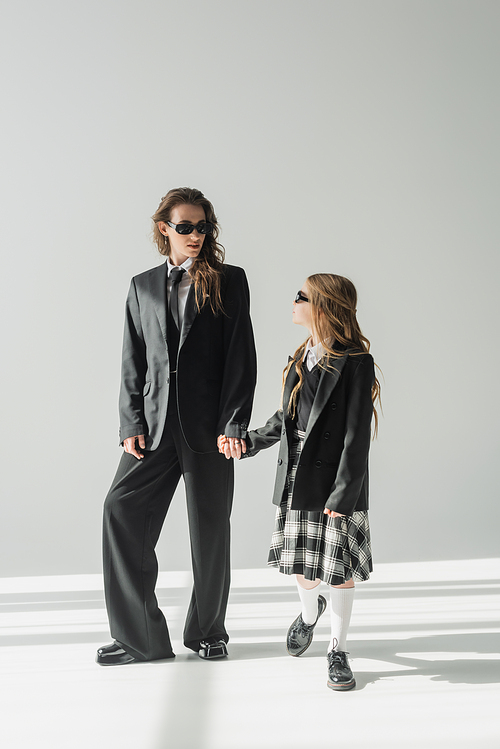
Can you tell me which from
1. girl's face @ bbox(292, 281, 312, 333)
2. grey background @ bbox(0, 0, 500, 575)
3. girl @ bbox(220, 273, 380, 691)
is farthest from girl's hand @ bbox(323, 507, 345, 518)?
grey background @ bbox(0, 0, 500, 575)

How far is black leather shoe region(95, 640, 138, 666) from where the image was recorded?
2.45 metres

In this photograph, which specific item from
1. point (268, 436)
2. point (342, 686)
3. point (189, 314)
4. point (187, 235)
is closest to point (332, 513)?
point (268, 436)

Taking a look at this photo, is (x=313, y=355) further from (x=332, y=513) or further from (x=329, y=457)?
(x=332, y=513)

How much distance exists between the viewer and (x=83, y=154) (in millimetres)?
4004

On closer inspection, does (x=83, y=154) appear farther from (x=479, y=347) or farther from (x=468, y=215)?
(x=479, y=347)

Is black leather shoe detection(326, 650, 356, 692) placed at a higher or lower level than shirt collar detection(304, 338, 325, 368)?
lower

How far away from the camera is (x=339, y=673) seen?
2201mm

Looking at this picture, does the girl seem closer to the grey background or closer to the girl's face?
the girl's face

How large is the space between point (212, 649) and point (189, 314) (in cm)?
118

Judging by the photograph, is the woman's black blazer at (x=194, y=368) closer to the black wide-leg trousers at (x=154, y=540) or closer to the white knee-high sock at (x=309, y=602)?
the black wide-leg trousers at (x=154, y=540)

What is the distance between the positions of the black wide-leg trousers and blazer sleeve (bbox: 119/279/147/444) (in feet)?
0.34

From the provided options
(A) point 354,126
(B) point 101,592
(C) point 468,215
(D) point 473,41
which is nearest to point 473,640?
(B) point 101,592

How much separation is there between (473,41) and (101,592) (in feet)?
12.5

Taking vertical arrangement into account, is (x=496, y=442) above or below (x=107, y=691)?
above
